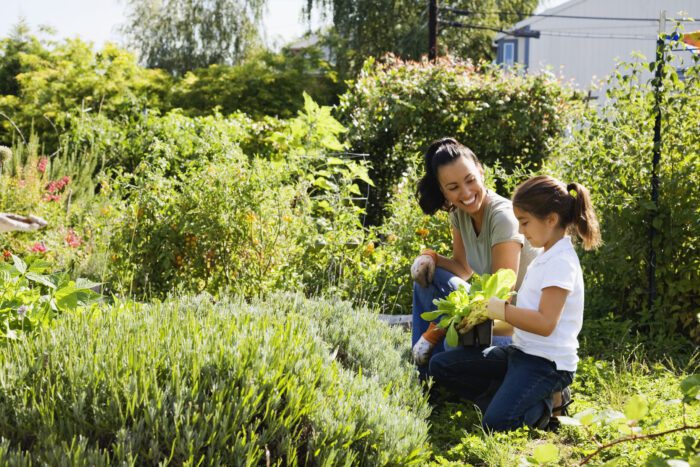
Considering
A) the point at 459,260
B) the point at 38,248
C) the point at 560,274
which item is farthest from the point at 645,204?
the point at 38,248

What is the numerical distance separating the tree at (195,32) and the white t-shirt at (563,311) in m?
21.8

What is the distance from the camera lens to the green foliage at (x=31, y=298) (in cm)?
287

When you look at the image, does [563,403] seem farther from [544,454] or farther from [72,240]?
[72,240]

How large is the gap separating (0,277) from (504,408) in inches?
84.6

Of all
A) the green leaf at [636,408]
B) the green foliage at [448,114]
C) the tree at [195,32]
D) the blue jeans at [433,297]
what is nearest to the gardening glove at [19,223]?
the blue jeans at [433,297]

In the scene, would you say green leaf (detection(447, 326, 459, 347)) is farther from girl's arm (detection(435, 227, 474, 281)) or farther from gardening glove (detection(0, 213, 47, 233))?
gardening glove (detection(0, 213, 47, 233))

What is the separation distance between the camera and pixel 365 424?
241 centimetres

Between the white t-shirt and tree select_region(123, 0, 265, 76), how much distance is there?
21786 millimetres

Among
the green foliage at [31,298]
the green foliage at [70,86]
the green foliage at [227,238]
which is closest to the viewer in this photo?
the green foliage at [31,298]

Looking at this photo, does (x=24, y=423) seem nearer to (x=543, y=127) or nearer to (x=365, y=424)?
(x=365, y=424)

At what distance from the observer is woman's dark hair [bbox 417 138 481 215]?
355 cm

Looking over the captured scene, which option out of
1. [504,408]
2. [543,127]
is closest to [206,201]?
[504,408]

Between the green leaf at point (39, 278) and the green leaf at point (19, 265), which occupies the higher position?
the green leaf at point (19, 265)

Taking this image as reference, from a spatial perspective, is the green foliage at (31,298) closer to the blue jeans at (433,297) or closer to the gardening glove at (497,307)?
the blue jeans at (433,297)
